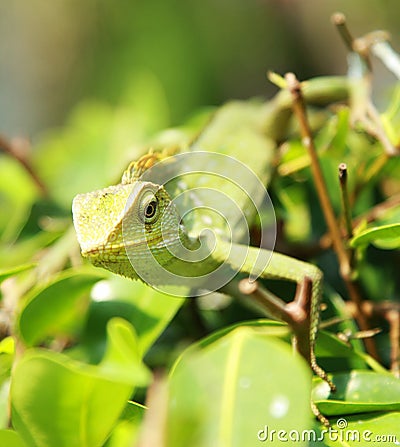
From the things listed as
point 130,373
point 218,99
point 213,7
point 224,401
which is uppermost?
point 130,373

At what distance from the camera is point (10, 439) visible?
1.21 m

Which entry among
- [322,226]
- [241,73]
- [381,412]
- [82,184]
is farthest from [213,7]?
[381,412]

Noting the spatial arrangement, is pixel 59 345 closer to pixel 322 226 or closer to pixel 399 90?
pixel 322 226

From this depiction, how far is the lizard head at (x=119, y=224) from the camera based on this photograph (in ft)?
5.59

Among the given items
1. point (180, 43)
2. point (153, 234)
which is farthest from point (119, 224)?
point (180, 43)

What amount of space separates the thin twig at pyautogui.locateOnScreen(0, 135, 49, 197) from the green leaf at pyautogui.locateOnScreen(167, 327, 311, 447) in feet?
5.43

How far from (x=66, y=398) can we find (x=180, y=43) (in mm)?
5710

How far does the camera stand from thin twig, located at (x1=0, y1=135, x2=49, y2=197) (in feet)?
8.39

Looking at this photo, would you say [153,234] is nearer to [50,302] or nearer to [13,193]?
[50,302]

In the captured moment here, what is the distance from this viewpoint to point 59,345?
196 centimetres

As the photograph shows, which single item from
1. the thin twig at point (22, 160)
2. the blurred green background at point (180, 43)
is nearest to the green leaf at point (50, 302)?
the thin twig at point (22, 160)

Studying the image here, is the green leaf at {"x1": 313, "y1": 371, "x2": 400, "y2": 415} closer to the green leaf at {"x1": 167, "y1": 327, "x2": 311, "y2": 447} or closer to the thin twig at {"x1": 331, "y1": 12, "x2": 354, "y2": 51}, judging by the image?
the green leaf at {"x1": 167, "y1": 327, "x2": 311, "y2": 447}

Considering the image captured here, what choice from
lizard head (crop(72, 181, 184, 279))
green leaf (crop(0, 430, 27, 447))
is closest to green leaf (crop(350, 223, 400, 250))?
lizard head (crop(72, 181, 184, 279))

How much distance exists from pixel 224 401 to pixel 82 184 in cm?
177
